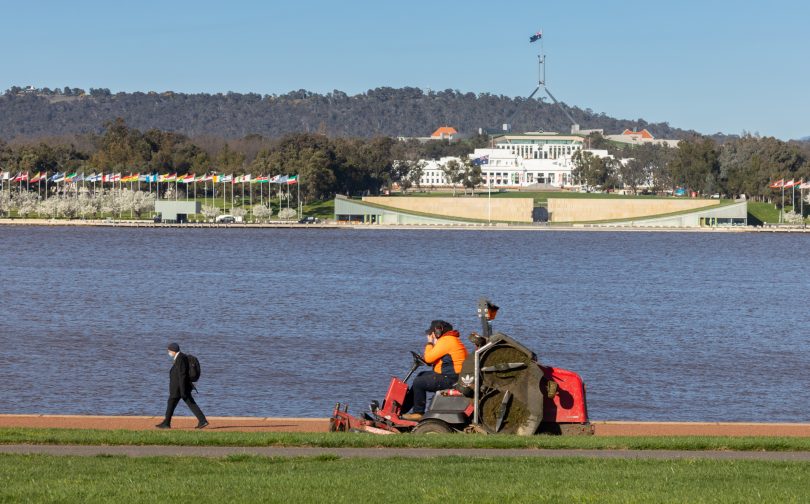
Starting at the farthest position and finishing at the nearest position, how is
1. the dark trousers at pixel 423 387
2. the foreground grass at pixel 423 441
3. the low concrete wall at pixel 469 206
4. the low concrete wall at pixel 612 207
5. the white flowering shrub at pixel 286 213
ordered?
1. the low concrete wall at pixel 469 206
2. the low concrete wall at pixel 612 207
3. the white flowering shrub at pixel 286 213
4. the dark trousers at pixel 423 387
5. the foreground grass at pixel 423 441

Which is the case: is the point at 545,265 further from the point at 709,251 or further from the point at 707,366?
the point at 707,366

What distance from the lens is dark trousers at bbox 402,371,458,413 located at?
62.5ft

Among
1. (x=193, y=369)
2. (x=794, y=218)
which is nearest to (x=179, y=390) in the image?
(x=193, y=369)

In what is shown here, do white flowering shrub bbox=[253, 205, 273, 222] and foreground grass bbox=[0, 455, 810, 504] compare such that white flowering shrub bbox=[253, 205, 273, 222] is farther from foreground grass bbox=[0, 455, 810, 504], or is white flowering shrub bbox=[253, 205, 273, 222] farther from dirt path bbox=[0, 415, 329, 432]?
foreground grass bbox=[0, 455, 810, 504]

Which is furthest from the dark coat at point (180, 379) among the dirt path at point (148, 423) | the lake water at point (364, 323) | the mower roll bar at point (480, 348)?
the lake water at point (364, 323)

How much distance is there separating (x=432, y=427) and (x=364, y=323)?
34355 mm

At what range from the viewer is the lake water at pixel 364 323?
3189 cm

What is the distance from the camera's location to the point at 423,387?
63.1 ft

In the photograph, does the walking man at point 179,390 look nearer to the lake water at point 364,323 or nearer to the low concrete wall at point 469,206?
the lake water at point 364,323

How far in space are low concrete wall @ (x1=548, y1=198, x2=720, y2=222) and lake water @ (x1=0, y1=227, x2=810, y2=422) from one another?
63988 millimetres

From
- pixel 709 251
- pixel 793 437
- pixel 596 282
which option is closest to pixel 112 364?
pixel 793 437

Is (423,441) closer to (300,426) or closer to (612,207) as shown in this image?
(300,426)

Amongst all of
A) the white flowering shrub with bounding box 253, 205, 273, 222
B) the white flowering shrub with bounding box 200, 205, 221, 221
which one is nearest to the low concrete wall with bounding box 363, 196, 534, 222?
the white flowering shrub with bounding box 253, 205, 273, 222

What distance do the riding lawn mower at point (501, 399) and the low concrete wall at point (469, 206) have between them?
16746cm
